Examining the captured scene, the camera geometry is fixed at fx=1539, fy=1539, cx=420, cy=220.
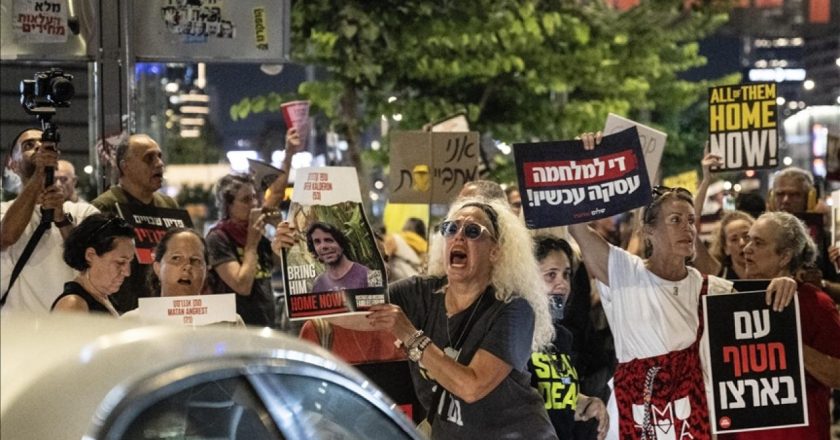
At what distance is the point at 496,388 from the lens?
20.1 feet

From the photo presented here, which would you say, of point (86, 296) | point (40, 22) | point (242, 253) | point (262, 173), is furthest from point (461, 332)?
point (262, 173)

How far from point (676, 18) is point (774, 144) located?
694 inches

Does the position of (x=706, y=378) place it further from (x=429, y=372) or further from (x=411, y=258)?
(x=411, y=258)

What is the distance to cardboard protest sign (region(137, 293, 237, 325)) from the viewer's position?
255 inches

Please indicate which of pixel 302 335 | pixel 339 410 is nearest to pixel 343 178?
pixel 302 335

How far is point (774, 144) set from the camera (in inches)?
414

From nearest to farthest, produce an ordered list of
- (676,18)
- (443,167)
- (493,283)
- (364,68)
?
(493,283) → (443,167) → (364,68) → (676,18)

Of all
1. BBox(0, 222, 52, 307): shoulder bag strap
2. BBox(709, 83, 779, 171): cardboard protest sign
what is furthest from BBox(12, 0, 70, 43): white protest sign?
BBox(709, 83, 779, 171): cardboard protest sign

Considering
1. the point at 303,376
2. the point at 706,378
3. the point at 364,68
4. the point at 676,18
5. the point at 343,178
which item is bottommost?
the point at 706,378

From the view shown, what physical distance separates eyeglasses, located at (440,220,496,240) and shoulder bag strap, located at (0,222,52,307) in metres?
2.60

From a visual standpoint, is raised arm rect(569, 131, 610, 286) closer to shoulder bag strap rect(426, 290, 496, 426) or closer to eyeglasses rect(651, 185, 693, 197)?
eyeglasses rect(651, 185, 693, 197)

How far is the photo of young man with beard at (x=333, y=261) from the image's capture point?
6.46m

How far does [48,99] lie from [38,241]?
2.46 ft

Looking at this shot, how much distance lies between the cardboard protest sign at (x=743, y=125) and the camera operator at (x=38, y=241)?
4509mm
